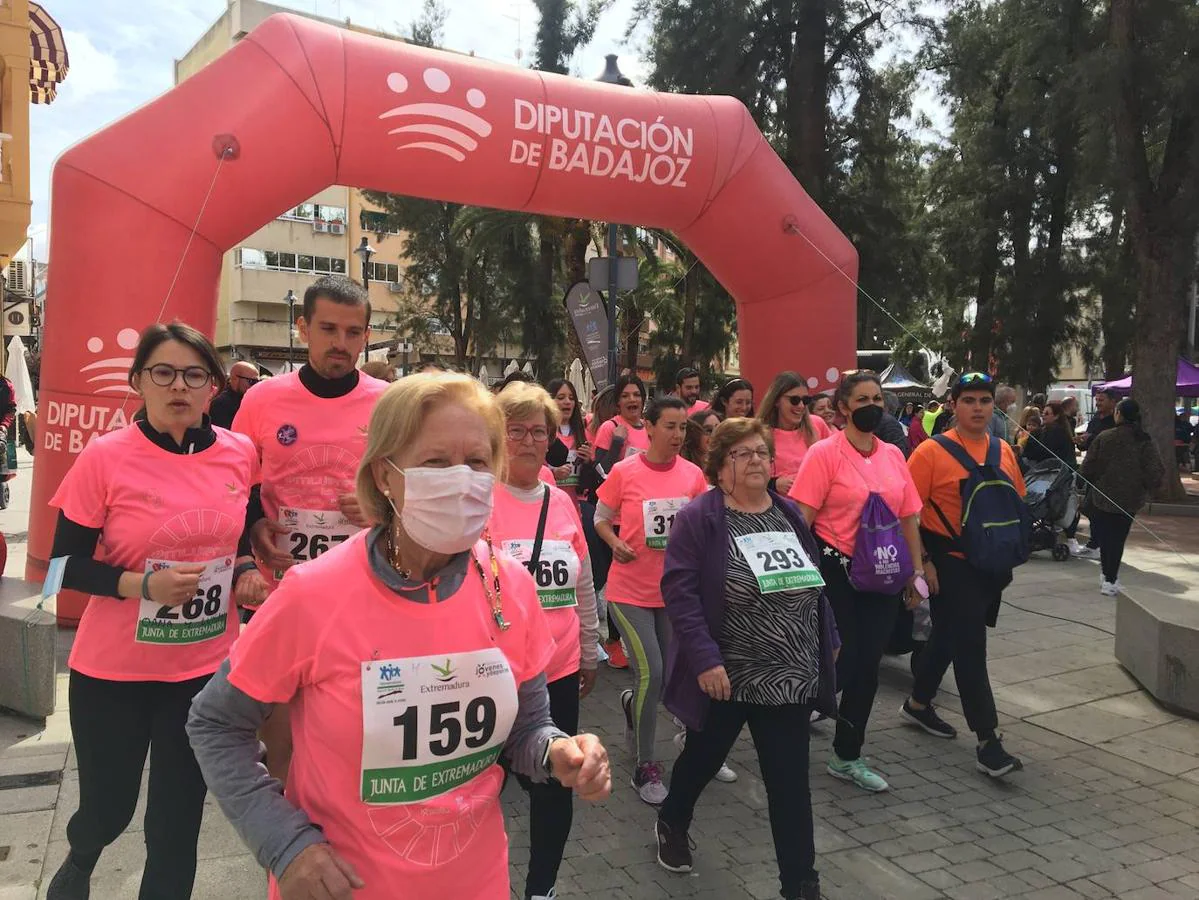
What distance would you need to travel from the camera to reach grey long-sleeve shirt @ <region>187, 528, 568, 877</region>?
1583 mm

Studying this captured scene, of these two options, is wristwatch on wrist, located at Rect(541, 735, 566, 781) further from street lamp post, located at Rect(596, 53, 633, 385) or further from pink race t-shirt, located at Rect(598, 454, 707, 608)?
street lamp post, located at Rect(596, 53, 633, 385)

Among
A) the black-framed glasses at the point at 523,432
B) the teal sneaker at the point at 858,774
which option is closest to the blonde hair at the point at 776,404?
the teal sneaker at the point at 858,774

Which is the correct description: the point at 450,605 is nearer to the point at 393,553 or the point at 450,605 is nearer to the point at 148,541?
the point at 393,553

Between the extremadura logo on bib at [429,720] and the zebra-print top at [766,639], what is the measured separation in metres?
1.82

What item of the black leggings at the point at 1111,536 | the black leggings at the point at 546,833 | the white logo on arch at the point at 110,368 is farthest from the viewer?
the black leggings at the point at 1111,536

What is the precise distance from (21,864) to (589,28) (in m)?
25.5

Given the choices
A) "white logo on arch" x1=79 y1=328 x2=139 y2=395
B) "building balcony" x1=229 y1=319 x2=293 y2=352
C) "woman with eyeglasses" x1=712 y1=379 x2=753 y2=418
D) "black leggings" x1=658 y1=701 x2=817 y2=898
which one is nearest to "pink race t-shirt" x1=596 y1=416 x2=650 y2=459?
"woman with eyeglasses" x1=712 y1=379 x2=753 y2=418

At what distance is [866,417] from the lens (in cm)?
458

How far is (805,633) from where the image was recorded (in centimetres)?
348

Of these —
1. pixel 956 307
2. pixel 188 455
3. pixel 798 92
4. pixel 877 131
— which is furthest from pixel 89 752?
pixel 956 307

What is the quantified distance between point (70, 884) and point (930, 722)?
14.3 ft

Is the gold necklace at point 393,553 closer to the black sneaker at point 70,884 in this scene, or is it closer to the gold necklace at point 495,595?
the gold necklace at point 495,595

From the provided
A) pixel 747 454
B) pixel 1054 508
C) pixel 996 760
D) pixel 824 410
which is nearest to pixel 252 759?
pixel 747 454

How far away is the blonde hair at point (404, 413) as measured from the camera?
1.68 m
